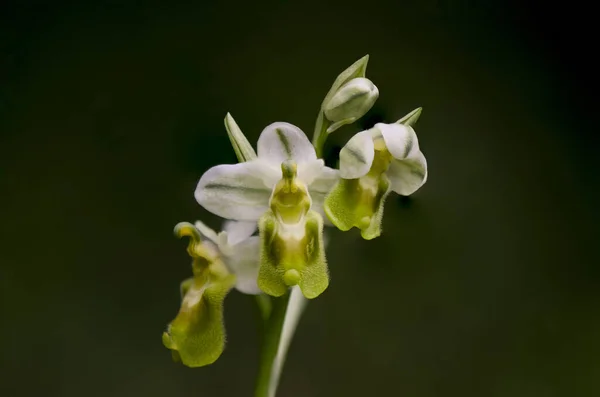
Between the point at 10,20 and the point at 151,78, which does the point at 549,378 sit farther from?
the point at 10,20

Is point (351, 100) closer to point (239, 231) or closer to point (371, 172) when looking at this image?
point (371, 172)

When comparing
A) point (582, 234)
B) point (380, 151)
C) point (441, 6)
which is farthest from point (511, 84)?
point (380, 151)

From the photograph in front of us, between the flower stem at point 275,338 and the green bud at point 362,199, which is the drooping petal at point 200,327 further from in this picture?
the green bud at point 362,199

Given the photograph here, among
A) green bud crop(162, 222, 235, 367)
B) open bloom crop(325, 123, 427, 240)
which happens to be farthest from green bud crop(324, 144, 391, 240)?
green bud crop(162, 222, 235, 367)

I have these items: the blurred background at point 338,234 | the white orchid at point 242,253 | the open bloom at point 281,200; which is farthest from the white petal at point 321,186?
the blurred background at point 338,234

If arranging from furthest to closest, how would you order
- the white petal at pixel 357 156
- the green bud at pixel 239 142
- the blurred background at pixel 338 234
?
1. the blurred background at pixel 338 234
2. the green bud at pixel 239 142
3. the white petal at pixel 357 156

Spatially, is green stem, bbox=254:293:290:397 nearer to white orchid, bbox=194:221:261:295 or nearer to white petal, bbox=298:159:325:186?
white orchid, bbox=194:221:261:295

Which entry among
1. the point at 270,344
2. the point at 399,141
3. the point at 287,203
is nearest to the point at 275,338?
the point at 270,344
